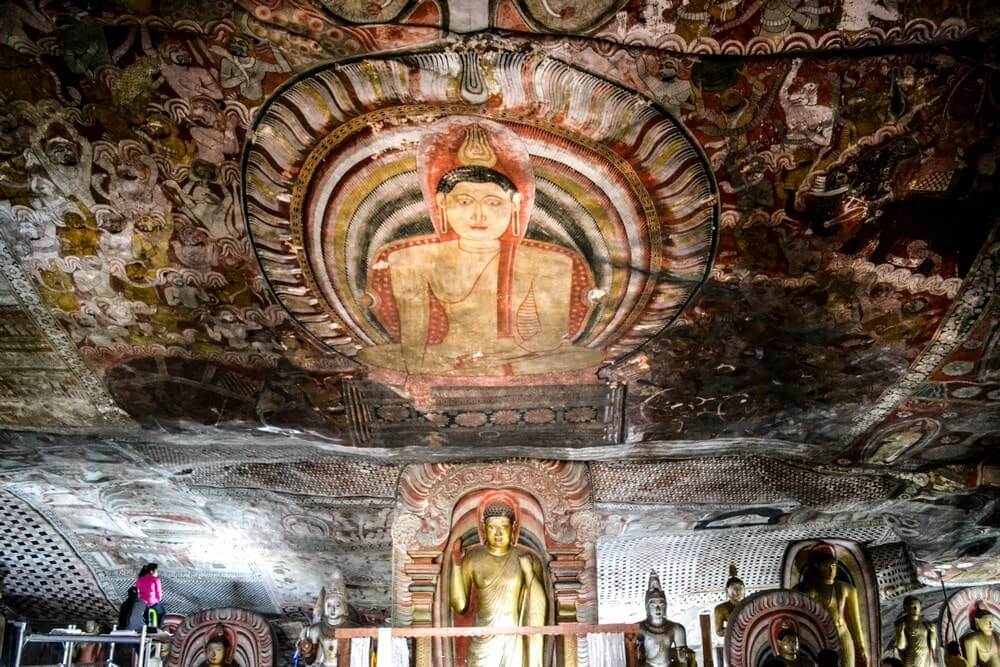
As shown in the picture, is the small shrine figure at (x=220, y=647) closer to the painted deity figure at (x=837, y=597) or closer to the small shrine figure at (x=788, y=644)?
the small shrine figure at (x=788, y=644)

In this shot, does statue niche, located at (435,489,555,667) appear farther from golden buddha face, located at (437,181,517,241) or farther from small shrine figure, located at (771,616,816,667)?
golden buddha face, located at (437,181,517,241)

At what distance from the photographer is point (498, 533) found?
368 inches

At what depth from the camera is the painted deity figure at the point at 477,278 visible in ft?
18.1

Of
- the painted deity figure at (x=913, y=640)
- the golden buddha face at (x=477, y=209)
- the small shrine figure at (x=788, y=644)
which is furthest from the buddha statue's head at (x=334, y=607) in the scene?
the painted deity figure at (x=913, y=640)

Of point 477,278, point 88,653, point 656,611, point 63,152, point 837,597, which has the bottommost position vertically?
point 88,653

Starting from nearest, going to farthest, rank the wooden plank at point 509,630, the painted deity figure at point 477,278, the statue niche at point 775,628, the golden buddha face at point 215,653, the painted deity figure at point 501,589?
the painted deity figure at point 477,278, the wooden plank at point 509,630, the golden buddha face at point 215,653, the statue niche at point 775,628, the painted deity figure at point 501,589

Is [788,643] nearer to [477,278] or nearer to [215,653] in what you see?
[477,278]

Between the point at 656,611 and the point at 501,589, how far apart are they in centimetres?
172

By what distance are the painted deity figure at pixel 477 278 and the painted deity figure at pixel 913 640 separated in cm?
693

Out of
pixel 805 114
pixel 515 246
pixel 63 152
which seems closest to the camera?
pixel 805 114

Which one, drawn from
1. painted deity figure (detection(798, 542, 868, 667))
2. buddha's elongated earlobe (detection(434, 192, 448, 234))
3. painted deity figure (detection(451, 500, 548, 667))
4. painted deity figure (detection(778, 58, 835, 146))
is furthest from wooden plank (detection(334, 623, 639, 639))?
painted deity figure (detection(778, 58, 835, 146))

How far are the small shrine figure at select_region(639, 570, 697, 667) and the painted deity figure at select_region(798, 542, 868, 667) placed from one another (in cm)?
221

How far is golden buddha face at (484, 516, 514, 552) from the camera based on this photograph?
30.7ft

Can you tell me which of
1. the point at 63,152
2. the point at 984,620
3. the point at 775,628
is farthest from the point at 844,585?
the point at 63,152
